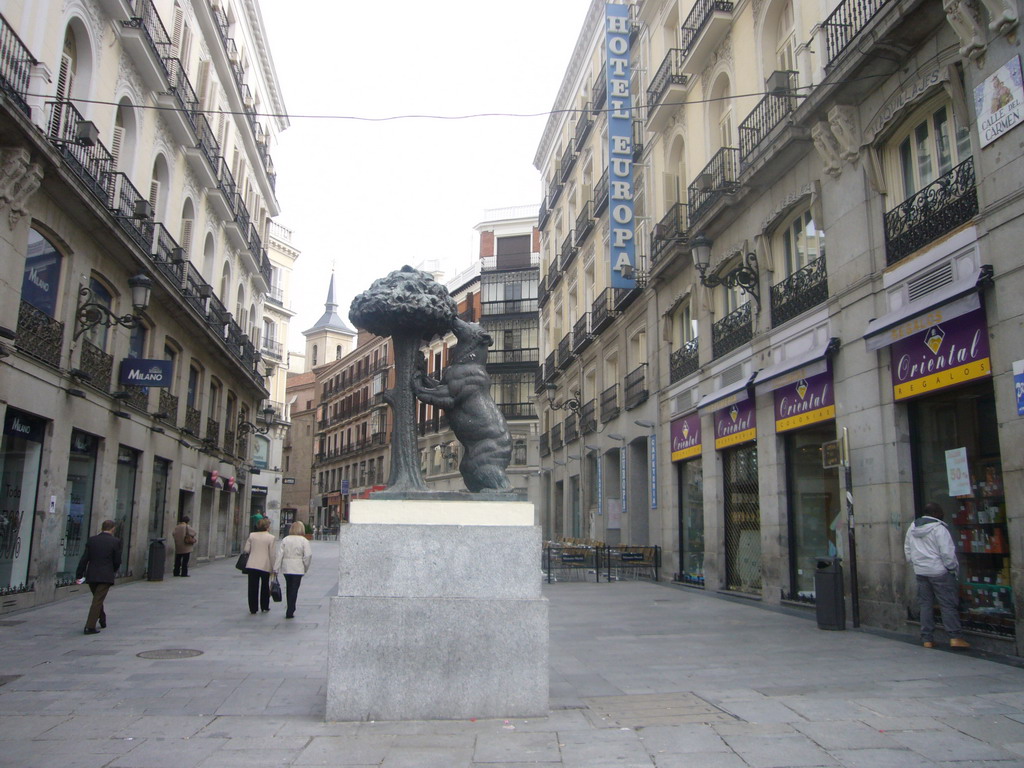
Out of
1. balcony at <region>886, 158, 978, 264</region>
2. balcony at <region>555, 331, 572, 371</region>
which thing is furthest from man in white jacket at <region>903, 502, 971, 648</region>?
balcony at <region>555, 331, 572, 371</region>

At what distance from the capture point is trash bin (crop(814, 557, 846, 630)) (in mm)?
10453

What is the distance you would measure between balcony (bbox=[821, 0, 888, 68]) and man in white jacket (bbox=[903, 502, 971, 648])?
6.57 metres

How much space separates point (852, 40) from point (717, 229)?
590 cm

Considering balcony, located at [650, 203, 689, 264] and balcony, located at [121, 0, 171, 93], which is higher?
balcony, located at [121, 0, 171, 93]

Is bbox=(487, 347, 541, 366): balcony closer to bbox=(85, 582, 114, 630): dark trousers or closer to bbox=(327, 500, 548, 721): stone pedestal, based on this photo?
bbox=(85, 582, 114, 630): dark trousers

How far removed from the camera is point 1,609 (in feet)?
39.4

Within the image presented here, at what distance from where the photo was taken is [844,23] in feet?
38.6

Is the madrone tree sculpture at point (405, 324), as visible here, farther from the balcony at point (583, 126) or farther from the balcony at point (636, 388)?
the balcony at point (583, 126)

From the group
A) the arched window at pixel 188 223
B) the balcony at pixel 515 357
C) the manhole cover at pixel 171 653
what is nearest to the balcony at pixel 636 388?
the arched window at pixel 188 223

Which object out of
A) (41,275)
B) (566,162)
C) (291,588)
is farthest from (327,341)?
(291,588)

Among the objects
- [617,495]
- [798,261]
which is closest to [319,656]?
[798,261]

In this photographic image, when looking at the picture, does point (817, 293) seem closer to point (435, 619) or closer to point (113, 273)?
point (435, 619)

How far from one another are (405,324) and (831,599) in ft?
23.6

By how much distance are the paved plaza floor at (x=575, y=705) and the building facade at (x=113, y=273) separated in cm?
406
